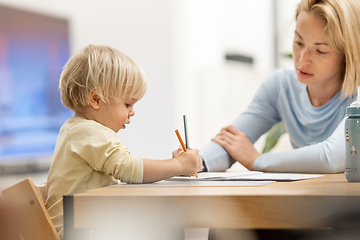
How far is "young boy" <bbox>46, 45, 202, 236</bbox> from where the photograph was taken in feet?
2.99

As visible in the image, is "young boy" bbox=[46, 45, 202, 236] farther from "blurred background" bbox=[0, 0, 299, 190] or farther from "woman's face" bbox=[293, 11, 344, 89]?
"blurred background" bbox=[0, 0, 299, 190]

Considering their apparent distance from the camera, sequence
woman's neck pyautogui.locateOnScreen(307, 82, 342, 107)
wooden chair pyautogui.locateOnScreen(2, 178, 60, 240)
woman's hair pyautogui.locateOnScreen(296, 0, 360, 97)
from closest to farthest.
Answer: wooden chair pyautogui.locateOnScreen(2, 178, 60, 240), woman's hair pyautogui.locateOnScreen(296, 0, 360, 97), woman's neck pyautogui.locateOnScreen(307, 82, 342, 107)

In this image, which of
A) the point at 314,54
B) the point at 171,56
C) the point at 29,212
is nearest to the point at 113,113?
the point at 29,212

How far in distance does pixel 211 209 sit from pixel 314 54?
2.83 ft

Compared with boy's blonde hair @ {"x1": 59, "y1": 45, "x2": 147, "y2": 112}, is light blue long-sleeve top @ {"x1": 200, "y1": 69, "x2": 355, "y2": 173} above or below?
below

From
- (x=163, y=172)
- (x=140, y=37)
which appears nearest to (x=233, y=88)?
(x=140, y=37)

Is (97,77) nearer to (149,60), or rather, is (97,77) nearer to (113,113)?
(113,113)

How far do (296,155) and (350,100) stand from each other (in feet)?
1.00

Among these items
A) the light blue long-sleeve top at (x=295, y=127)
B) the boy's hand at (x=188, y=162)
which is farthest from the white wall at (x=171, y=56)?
the boy's hand at (x=188, y=162)

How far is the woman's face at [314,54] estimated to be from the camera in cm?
137

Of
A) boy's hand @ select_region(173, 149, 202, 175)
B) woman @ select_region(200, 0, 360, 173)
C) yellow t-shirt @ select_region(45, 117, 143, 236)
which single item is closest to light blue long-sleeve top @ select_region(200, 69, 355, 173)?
woman @ select_region(200, 0, 360, 173)

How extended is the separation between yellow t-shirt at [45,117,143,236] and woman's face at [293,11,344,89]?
731mm

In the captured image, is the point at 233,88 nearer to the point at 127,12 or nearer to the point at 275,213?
the point at 127,12

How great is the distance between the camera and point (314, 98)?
1520mm
